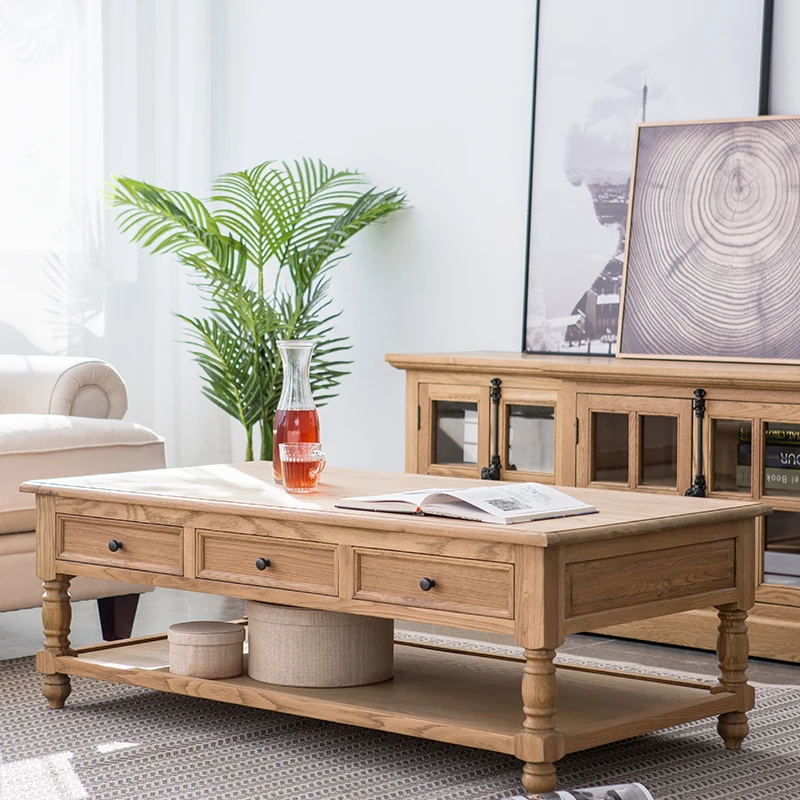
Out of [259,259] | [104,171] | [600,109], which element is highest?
[600,109]

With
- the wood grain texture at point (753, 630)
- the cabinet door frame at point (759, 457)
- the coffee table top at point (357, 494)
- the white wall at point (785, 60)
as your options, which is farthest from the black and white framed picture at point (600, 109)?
the coffee table top at point (357, 494)

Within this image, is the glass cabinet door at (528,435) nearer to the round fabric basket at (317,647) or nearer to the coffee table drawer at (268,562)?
the round fabric basket at (317,647)

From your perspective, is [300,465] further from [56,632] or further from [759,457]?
[759,457]

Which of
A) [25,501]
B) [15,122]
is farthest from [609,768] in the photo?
[15,122]

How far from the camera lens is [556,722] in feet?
7.51

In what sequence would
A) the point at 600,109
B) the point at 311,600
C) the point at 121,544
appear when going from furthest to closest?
1. the point at 600,109
2. the point at 121,544
3. the point at 311,600

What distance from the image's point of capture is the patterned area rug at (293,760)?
7.50 ft

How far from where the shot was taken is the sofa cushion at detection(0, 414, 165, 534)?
10.5 ft

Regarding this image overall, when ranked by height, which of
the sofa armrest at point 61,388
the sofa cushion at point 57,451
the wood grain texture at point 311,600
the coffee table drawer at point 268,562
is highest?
the sofa armrest at point 61,388

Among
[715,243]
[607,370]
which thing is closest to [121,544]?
[607,370]

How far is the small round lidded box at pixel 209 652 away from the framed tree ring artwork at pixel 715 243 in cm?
174

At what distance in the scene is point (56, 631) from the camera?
2.81 m

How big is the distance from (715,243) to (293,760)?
6.80 ft

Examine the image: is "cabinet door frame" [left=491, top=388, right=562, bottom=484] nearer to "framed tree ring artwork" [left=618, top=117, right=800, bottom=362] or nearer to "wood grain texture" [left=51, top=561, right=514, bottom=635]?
"framed tree ring artwork" [left=618, top=117, right=800, bottom=362]
